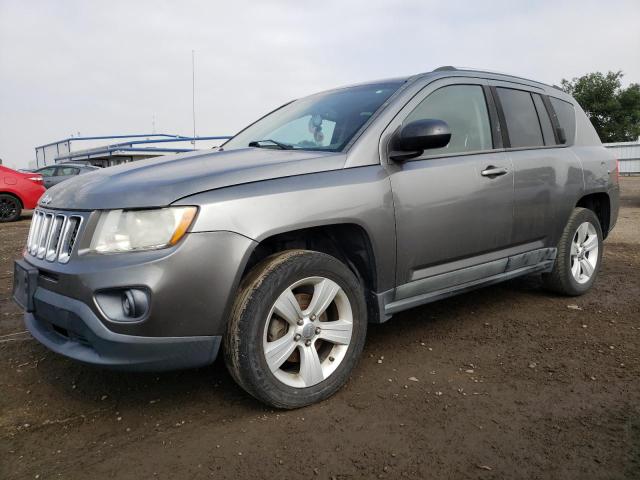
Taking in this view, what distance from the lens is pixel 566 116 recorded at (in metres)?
4.08

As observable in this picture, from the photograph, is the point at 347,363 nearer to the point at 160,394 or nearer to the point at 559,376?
the point at 160,394

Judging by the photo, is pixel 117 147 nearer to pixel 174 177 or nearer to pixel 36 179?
pixel 36 179

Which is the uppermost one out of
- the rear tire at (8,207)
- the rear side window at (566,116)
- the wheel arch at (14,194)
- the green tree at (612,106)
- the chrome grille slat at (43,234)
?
the green tree at (612,106)

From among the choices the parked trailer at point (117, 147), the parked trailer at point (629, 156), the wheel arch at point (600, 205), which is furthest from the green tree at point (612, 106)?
the wheel arch at point (600, 205)

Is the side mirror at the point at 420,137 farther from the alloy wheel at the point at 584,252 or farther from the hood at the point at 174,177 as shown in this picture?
the alloy wheel at the point at 584,252

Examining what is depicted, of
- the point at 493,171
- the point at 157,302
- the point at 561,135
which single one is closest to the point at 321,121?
the point at 493,171

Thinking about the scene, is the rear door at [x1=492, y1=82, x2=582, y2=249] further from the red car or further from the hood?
the red car

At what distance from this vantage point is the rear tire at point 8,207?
10312 mm

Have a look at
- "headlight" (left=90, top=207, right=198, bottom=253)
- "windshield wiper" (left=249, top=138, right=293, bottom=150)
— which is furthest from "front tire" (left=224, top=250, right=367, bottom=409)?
"windshield wiper" (left=249, top=138, right=293, bottom=150)

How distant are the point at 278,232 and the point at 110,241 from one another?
2.35 feet

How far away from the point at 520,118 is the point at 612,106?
3785 cm

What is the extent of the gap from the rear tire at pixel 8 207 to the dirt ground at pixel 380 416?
8235mm

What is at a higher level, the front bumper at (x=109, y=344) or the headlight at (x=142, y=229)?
the headlight at (x=142, y=229)

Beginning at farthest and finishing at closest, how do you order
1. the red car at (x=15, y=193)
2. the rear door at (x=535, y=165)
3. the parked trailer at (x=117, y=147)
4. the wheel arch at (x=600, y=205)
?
the parked trailer at (x=117, y=147), the red car at (x=15, y=193), the wheel arch at (x=600, y=205), the rear door at (x=535, y=165)
